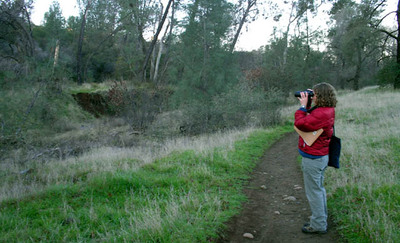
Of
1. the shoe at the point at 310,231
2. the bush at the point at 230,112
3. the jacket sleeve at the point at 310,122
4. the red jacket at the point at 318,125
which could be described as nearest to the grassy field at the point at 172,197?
the shoe at the point at 310,231

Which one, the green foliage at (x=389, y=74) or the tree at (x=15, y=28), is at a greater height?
the tree at (x=15, y=28)

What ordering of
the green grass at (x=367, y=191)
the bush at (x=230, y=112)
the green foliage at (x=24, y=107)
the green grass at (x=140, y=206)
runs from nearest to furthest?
the green grass at (x=367, y=191)
the green grass at (x=140, y=206)
the green foliage at (x=24, y=107)
the bush at (x=230, y=112)

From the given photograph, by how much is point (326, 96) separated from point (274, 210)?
2088 millimetres

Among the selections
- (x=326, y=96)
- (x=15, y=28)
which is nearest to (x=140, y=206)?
(x=326, y=96)

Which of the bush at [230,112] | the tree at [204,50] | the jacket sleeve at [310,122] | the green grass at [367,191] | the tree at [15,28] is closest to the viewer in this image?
the green grass at [367,191]

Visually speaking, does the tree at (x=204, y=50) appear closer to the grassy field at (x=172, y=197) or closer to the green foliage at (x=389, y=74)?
Answer: the grassy field at (x=172, y=197)

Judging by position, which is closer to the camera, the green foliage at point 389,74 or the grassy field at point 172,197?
the grassy field at point 172,197

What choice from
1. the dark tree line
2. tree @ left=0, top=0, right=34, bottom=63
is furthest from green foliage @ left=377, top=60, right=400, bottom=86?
tree @ left=0, top=0, right=34, bottom=63

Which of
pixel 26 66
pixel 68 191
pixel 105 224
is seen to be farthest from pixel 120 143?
pixel 105 224

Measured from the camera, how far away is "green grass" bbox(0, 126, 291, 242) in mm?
3689

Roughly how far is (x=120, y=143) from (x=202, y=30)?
272 inches

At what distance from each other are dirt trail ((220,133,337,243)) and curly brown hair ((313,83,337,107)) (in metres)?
1.70

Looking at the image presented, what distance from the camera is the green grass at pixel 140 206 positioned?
3689mm

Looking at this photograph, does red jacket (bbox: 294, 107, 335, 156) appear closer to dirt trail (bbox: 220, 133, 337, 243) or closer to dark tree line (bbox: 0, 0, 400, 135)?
dirt trail (bbox: 220, 133, 337, 243)
